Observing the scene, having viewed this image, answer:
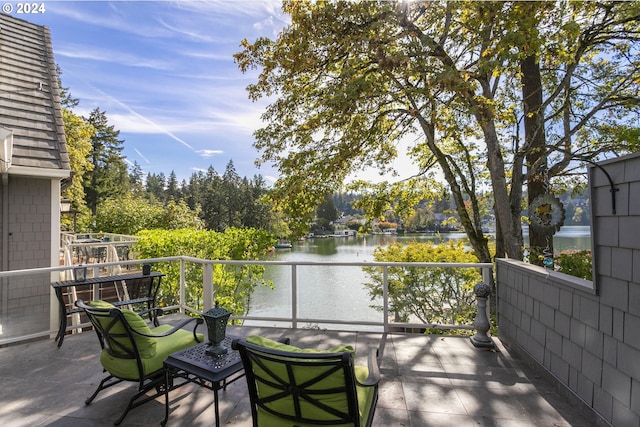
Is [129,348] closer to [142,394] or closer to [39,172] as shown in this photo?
[142,394]

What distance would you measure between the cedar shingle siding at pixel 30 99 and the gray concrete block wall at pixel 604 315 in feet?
23.1

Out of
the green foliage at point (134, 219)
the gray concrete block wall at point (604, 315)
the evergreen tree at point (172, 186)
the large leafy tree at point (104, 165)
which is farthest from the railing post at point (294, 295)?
the evergreen tree at point (172, 186)

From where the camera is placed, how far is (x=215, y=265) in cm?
664

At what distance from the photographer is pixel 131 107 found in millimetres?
24469

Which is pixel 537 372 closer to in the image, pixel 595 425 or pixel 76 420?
pixel 595 425

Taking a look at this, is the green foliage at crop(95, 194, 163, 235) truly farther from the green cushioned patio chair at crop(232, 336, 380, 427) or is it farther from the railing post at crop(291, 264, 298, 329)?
the green cushioned patio chair at crop(232, 336, 380, 427)

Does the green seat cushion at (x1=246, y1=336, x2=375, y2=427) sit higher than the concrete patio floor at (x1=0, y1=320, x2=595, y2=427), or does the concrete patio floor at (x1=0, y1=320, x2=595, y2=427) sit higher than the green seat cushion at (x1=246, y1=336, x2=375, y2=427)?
the green seat cushion at (x1=246, y1=336, x2=375, y2=427)

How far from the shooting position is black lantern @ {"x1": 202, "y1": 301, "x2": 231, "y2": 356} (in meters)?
2.54

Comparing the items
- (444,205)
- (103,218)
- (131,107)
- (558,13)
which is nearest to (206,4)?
(558,13)

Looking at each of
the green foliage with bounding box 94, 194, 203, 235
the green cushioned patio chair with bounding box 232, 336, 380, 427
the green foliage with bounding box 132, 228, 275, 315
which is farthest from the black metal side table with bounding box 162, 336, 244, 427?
the green foliage with bounding box 94, 194, 203, 235

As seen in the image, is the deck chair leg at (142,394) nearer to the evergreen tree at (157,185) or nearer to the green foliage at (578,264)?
the green foliage at (578,264)

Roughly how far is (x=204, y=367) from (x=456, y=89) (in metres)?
4.78

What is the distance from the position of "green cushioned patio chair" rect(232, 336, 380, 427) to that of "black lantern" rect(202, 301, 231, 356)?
739mm

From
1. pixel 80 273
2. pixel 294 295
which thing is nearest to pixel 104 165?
pixel 80 273
